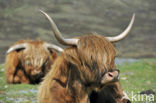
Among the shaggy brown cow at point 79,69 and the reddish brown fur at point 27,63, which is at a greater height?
the shaggy brown cow at point 79,69

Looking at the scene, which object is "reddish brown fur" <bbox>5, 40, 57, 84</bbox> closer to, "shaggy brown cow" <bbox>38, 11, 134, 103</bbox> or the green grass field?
the green grass field

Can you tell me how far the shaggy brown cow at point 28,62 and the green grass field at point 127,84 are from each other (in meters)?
0.47

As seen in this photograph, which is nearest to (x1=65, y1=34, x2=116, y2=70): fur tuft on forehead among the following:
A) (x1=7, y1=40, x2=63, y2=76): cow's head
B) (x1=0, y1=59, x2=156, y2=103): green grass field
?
(x1=0, y1=59, x2=156, y2=103): green grass field

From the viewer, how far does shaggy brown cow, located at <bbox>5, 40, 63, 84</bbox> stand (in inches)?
459

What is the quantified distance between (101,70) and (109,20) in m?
66.8

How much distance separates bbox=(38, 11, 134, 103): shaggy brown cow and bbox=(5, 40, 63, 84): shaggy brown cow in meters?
6.32

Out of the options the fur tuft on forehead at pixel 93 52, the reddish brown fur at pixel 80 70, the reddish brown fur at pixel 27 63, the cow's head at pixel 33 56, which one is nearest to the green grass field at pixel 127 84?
the reddish brown fur at pixel 27 63

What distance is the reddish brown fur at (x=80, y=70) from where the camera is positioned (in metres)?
4.79

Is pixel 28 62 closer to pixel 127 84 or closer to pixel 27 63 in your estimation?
pixel 27 63

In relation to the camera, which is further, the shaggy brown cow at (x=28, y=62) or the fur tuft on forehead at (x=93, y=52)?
the shaggy brown cow at (x=28, y=62)

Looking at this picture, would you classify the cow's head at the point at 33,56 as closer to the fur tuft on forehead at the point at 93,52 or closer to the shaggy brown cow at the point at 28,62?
the shaggy brown cow at the point at 28,62

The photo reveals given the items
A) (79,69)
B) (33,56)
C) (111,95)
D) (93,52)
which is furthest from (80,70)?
(33,56)

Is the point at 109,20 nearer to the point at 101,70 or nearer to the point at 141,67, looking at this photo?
the point at 141,67

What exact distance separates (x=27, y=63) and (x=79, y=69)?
698 centimetres
